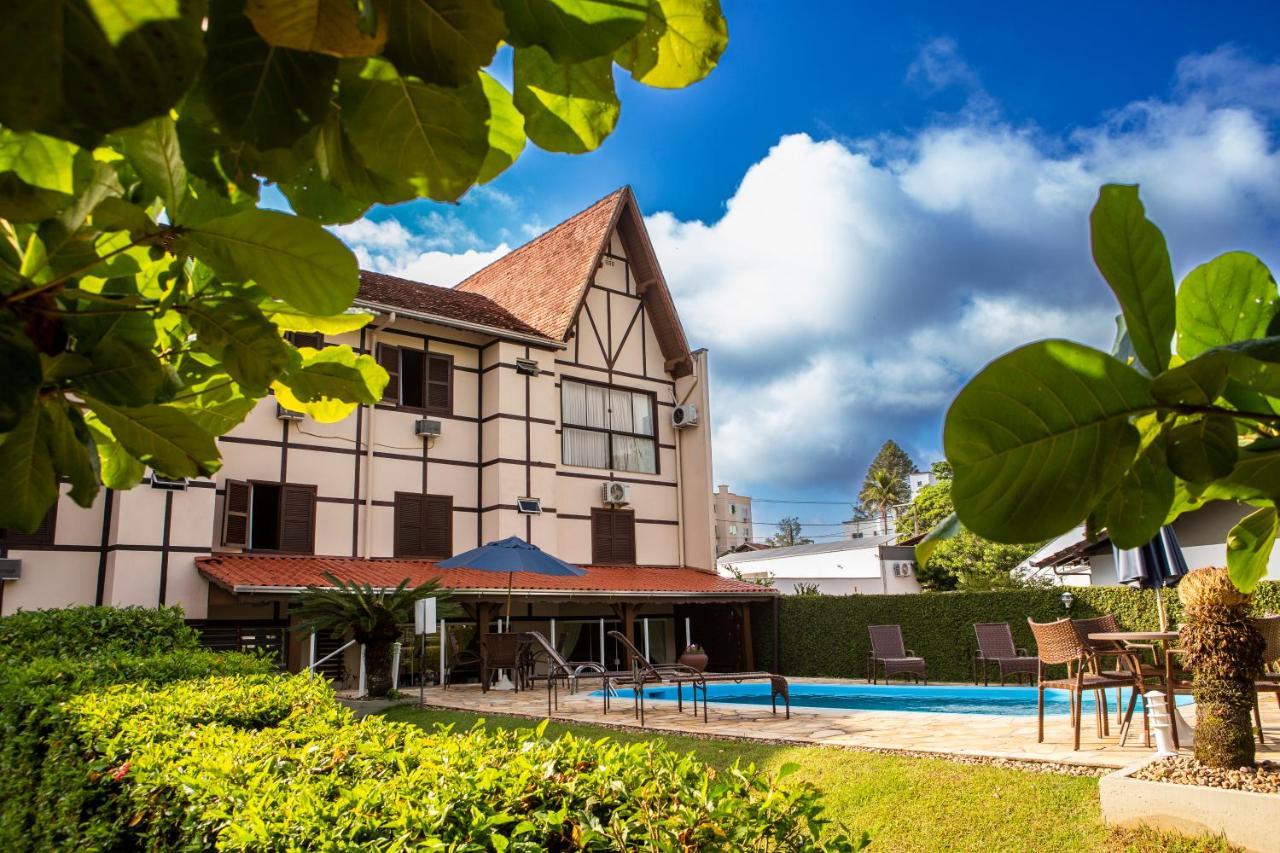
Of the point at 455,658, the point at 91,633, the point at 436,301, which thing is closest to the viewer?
the point at 91,633

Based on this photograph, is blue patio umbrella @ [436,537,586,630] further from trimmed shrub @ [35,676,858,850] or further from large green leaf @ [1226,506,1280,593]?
large green leaf @ [1226,506,1280,593]

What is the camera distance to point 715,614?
64.6 ft

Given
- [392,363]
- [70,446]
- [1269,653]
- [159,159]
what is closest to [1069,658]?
[1269,653]

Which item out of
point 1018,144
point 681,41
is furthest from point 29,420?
point 1018,144

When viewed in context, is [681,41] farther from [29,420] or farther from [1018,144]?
[1018,144]

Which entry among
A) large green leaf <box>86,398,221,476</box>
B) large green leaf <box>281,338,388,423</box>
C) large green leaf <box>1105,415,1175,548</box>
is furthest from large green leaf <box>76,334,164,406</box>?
large green leaf <box>1105,415,1175,548</box>

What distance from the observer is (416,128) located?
2.20ft

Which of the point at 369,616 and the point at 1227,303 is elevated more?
the point at 1227,303

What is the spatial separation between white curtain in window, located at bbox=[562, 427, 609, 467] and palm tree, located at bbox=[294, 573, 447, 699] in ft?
22.6

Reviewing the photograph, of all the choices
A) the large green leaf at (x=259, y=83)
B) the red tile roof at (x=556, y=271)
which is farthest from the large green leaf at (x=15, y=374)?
the red tile roof at (x=556, y=271)

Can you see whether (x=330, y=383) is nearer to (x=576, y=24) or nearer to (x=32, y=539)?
(x=576, y=24)

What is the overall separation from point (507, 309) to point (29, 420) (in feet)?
65.8

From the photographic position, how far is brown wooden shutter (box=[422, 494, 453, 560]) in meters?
16.6

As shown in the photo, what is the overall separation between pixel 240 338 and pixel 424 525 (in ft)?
53.3
